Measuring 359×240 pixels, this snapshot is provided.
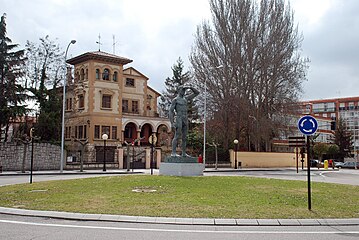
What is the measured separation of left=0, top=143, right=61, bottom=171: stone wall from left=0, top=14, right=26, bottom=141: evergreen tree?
5687mm

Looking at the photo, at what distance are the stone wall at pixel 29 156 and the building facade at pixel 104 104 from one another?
38.6 ft

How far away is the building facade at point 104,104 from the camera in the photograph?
55.3 meters

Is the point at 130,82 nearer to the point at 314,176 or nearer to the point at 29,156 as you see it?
the point at 29,156

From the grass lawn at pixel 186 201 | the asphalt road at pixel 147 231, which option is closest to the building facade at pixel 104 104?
the grass lawn at pixel 186 201

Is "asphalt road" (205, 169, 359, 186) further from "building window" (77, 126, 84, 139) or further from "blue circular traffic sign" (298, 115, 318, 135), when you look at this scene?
"building window" (77, 126, 84, 139)

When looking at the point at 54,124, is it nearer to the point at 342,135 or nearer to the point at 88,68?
the point at 88,68

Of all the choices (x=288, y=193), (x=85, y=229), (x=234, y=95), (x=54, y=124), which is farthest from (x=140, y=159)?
(x=85, y=229)

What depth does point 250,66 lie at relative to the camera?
50312mm

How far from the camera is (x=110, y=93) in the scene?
187 ft

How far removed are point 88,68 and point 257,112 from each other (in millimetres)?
22780

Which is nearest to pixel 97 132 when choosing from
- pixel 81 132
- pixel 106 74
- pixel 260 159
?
pixel 81 132

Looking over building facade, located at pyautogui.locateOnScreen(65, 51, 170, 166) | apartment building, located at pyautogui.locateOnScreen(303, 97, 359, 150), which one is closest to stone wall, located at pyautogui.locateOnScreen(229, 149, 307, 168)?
building facade, located at pyautogui.locateOnScreen(65, 51, 170, 166)

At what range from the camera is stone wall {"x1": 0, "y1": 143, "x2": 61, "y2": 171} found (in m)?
37.0

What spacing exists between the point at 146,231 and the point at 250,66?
43.1 m
